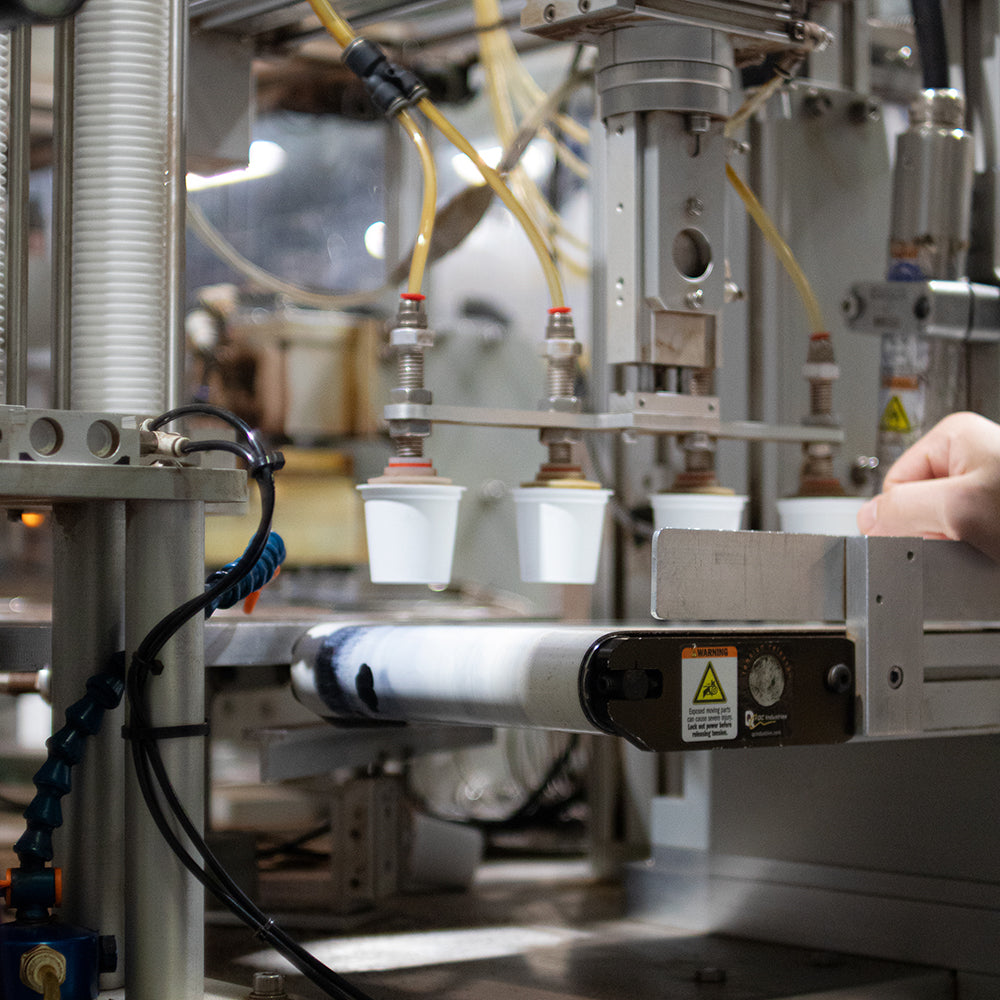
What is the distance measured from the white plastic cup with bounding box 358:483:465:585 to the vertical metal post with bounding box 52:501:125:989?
1.13 feet

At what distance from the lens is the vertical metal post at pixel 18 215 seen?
1.10 m

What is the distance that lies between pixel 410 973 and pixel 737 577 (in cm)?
56

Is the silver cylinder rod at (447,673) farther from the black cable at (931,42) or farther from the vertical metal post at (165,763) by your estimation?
the black cable at (931,42)

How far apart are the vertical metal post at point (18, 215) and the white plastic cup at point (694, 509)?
0.68 metres

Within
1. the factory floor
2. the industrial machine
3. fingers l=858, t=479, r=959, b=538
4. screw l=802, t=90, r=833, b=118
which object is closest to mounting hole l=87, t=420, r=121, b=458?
the industrial machine

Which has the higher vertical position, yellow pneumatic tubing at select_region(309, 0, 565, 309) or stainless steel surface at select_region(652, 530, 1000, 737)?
yellow pneumatic tubing at select_region(309, 0, 565, 309)

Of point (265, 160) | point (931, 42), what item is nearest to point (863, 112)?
point (931, 42)

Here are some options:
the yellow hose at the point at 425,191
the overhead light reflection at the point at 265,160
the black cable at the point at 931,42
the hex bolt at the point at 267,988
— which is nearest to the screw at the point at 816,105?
the black cable at the point at 931,42

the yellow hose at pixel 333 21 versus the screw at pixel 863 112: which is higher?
the screw at pixel 863 112

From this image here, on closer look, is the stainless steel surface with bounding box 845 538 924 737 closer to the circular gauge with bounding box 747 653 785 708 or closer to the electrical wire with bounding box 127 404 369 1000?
the circular gauge with bounding box 747 653 785 708

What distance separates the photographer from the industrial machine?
1.03m

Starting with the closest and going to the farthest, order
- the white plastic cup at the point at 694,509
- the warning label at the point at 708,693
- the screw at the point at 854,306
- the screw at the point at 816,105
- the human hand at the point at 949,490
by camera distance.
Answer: the warning label at the point at 708,693 < the human hand at the point at 949,490 < the white plastic cup at the point at 694,509 < the screw at the point at 854,306 < the screw at the point at 816,105

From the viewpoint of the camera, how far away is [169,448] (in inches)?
40.5

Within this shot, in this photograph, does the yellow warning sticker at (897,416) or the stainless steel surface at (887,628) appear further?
the yellow warning sticker at (897,416)
